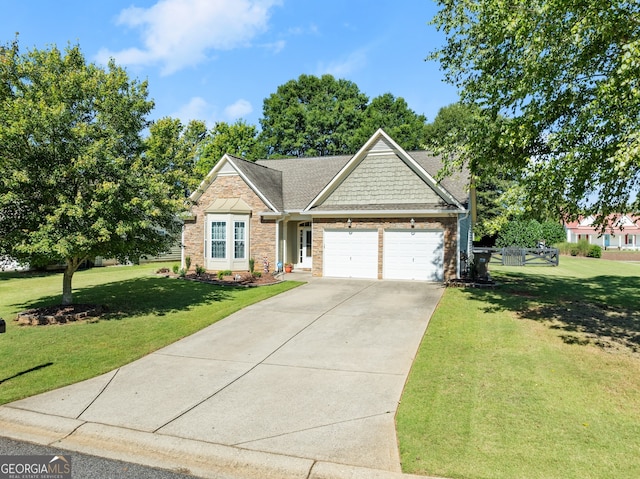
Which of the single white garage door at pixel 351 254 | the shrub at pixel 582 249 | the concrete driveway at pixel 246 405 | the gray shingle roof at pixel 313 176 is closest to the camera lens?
the concrete driveway at pixel 246 405

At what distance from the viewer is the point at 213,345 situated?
8703 millimetres

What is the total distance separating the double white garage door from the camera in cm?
1758

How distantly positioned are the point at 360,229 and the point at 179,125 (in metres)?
9.20

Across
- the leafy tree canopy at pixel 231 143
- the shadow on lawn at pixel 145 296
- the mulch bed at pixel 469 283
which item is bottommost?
the shadow on lawn at pixel 145 296

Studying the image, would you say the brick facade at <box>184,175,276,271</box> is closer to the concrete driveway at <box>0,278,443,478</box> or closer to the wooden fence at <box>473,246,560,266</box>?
the concrete driveway at <box>0,278,443,478</box>

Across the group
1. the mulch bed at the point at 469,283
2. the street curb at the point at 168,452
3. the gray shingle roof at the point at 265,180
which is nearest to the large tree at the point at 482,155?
the mulch bed at the point at 469,283

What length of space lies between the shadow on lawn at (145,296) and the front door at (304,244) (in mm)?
6402

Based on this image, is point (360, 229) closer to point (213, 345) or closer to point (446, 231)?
point (446, 231)

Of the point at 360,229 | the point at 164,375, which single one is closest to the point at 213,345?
the point at 164,375

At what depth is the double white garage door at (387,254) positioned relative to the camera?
57.7 feet

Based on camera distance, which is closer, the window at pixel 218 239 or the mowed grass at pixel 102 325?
the mowed grass at pixel 102 325

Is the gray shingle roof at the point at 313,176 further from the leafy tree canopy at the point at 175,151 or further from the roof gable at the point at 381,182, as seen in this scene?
the leafy tree canopy at the point at 175,151

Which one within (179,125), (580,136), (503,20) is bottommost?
(580,136)
